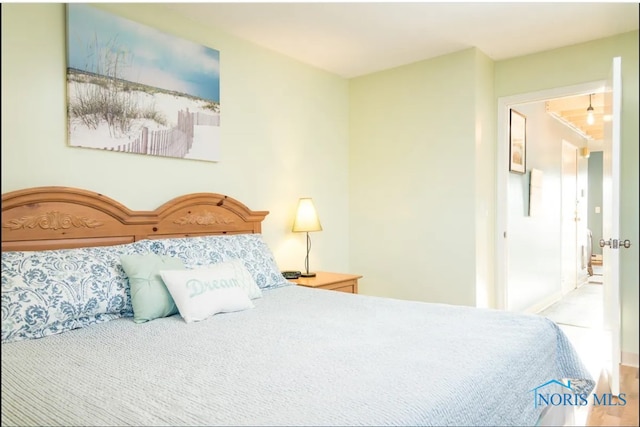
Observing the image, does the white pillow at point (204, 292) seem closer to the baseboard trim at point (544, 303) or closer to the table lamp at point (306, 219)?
the table lamp at point (306, 219)

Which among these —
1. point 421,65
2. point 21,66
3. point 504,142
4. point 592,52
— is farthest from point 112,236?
point 592,52

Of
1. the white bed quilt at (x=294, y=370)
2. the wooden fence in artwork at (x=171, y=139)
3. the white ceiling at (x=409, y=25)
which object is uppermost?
the white ceiling at (x=409, y=25)

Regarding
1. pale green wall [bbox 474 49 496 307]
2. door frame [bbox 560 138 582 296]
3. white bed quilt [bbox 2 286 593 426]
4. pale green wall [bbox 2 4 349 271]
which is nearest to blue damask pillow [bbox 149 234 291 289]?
pale green wall [bbox 2 4 349 271]

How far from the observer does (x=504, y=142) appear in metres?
3.81

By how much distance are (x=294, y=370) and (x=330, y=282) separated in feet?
6.03

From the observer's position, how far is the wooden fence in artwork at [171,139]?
2586mm

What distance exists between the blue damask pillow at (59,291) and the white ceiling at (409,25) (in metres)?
1.69

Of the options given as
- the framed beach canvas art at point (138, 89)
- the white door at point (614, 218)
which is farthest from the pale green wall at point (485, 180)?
the framed beach canvas art at point (138, 89)

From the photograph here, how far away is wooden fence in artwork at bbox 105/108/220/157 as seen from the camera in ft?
8.48

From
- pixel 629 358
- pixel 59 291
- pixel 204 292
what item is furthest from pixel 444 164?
pixel 59 291

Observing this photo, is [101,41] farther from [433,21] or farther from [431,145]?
[431,145]

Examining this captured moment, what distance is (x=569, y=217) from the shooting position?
6230 mm

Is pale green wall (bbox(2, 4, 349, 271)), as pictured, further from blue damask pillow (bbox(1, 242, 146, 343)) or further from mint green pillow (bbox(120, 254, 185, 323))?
mint green pillow (bbox(120, 254, 185, 323))

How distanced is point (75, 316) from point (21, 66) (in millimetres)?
1255
